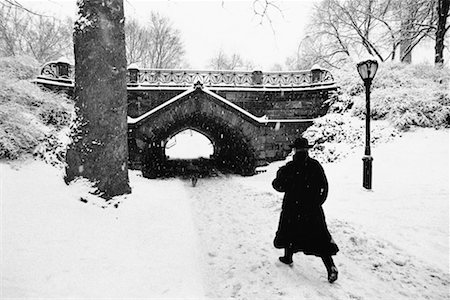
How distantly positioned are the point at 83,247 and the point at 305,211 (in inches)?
118

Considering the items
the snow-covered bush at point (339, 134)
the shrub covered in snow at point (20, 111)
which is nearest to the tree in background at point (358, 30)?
the snow-covered bush at point (339, 134)

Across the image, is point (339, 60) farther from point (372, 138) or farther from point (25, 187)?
point (25, 187)

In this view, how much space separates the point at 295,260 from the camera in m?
4.77

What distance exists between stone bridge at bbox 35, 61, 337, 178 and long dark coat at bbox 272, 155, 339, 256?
1020 cm

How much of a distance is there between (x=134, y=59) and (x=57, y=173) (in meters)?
31.5

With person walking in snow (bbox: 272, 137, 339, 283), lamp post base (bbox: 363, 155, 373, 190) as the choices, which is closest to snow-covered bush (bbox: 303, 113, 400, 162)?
lamp post base (bbox: 363, 155, 373, 190)

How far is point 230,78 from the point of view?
16516 millimetres

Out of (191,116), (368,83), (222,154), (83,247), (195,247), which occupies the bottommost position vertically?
(195,247)

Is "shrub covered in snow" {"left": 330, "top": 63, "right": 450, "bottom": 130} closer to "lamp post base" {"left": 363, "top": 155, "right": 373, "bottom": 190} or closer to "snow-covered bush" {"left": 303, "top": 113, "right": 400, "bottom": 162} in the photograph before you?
"snow-covered bush" {"left": 303, "top": 113, "right": 400, "bottom": 162}

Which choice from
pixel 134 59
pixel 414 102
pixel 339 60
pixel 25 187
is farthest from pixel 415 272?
pixel 134 59

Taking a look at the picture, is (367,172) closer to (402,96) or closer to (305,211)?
(305,211)

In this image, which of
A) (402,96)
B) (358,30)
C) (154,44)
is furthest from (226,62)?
(402,96)

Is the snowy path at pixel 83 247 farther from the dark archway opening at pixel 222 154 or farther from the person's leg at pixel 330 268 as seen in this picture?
the dark archway opening at pixel 222 154

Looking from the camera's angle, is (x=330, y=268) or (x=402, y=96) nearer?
(x=330, y=268)
